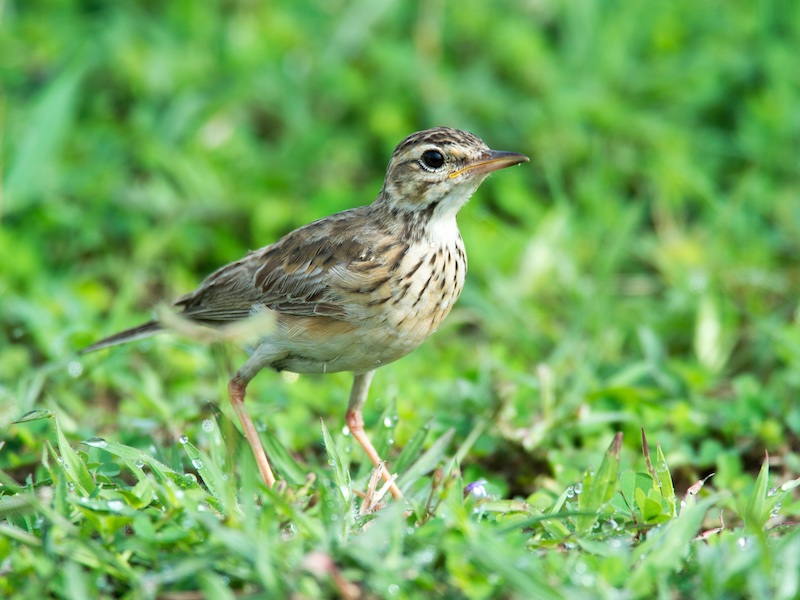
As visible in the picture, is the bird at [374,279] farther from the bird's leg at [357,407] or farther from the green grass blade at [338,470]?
the green grass blade at [338,470]

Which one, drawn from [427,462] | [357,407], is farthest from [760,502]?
[357,407]

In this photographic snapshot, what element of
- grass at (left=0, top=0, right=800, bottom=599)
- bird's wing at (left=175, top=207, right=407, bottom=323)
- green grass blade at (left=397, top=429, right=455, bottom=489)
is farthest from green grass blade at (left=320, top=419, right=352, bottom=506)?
bird's wing at (left=175, top=207, right=407, bottom=323)

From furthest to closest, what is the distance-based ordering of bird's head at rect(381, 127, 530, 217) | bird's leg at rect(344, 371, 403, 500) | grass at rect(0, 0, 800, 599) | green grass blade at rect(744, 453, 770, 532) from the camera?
bird's leg at rect(344, 371, 403, 500) < bird's head at rect(381, 127, 530, 217) < green grass blade at rect(744, 453, 770, 532) < grass at rect(0, 0, 800, 599)

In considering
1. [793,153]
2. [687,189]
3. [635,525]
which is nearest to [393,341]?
[635,525]

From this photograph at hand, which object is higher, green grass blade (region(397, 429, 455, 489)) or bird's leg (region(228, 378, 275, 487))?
bird's leg (region(228, 378, 275, 487))

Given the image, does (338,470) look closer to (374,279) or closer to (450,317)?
(374,279)

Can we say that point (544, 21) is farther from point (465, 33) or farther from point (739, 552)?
point (739, 552)

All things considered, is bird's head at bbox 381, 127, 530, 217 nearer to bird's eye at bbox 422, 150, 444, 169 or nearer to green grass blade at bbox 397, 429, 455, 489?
bird's eye at bbox 422, 150, 444, 169
